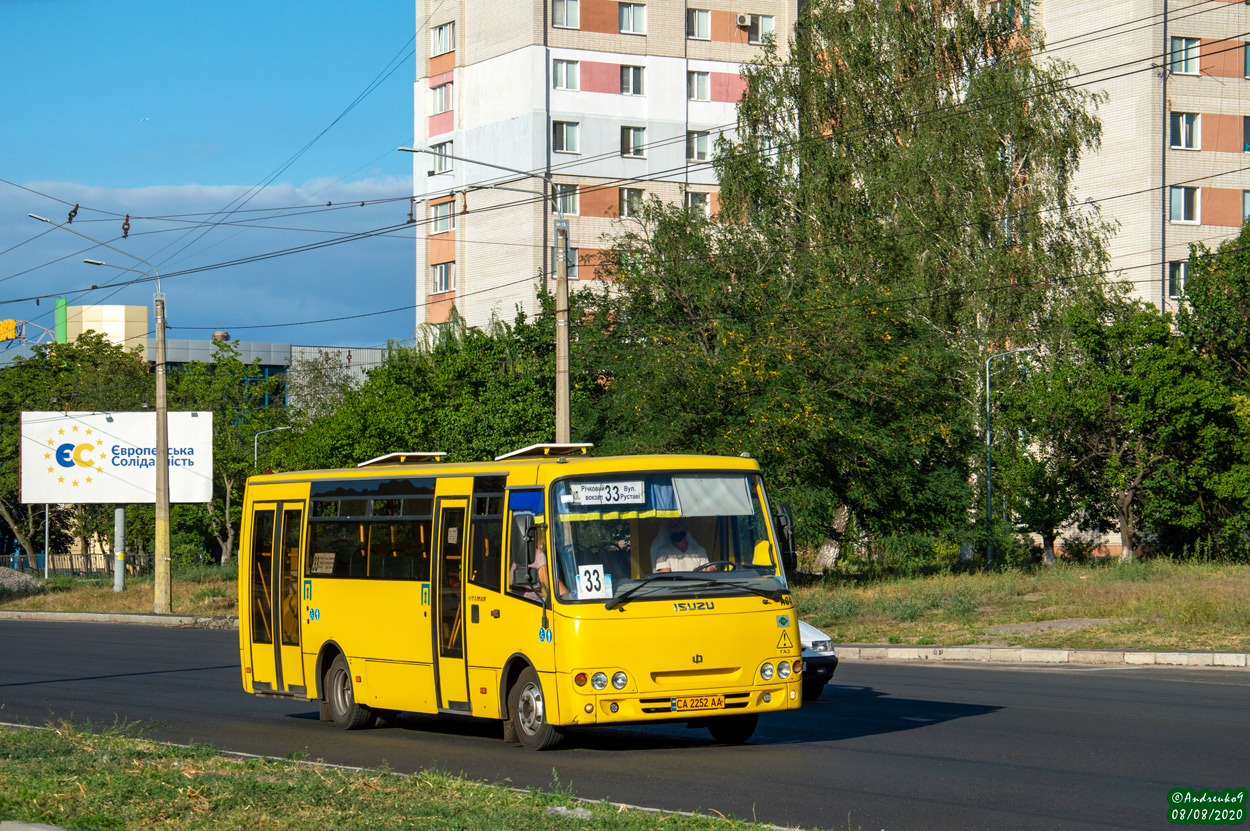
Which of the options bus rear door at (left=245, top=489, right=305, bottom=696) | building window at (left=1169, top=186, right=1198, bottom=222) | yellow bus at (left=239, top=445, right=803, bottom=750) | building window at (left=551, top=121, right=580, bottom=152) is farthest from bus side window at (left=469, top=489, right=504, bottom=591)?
building window at (left=551, top=121, right=580, bottom=152)

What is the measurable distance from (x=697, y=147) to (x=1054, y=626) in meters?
48.8

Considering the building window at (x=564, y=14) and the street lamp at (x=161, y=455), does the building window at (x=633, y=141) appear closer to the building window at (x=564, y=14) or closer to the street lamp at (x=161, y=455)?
the building window at (x=564, y=14)

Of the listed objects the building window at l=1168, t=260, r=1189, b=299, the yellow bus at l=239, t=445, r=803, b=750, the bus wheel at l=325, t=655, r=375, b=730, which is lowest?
the bus wheel at l=325, t=655, r=375, b=730

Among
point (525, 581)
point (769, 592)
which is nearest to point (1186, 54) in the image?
point (769, 592)

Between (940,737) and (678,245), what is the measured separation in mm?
32990

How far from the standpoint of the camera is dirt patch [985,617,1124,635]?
2475 cm

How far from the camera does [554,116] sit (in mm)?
67750

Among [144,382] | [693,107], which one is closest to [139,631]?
[693,107]

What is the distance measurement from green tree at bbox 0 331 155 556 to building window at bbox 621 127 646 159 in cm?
3151

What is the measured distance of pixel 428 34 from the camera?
72.2 metres

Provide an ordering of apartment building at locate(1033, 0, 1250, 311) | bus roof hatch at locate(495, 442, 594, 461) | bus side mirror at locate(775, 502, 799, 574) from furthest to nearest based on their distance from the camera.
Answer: apartment building at locate(1033, 0, 1250, 311) → bus roof hatch at locate(495, 442, 594, 461) → bus side mirror at locate(775, 502, 799, 574)

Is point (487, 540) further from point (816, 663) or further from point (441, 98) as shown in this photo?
point (441, 98)

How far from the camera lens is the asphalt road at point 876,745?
370 inches

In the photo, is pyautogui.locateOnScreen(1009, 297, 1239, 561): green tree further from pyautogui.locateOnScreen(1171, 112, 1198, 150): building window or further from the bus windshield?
the bus windshield
